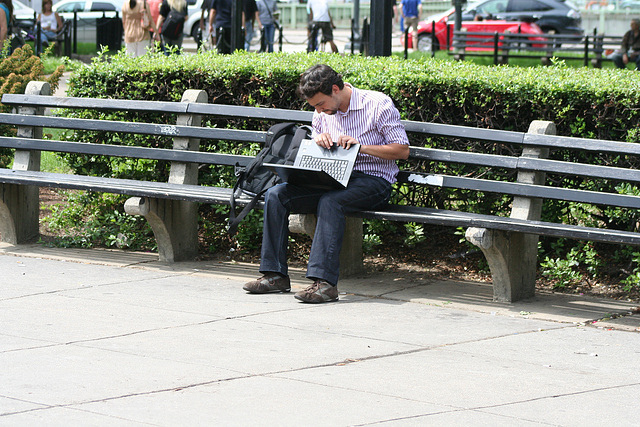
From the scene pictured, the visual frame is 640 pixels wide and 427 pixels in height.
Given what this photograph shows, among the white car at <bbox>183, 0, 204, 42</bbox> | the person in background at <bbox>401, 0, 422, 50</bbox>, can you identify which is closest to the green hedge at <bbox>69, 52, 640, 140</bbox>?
the white car at <bbox>183, 0, 204, 42</bbox>

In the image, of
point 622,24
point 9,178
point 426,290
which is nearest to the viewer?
point 426,290

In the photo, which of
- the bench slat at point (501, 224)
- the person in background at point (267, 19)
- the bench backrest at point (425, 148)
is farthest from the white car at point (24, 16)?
the bench slat at point (501, 224)

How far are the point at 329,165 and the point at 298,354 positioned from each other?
5.31 feet

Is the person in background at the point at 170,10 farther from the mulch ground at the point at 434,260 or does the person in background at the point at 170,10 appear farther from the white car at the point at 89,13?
the mulch ground at the point at 434,260

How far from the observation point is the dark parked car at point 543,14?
29.2m

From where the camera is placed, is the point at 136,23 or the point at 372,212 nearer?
the point at 372,212

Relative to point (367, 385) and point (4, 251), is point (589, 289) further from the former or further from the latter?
point (4, 251)

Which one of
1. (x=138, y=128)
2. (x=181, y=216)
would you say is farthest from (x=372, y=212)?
(x=138, y=128)

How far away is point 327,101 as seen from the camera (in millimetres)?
6008

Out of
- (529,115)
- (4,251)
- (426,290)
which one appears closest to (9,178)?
(4,251)

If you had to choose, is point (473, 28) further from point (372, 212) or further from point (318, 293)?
point (318, 293)

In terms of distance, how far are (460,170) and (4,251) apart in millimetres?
3257

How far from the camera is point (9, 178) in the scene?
699 cm

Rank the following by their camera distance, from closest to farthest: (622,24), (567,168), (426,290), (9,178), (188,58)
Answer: (567,168) → (426,290) → (9,178) → (188,58) → (622,24)
